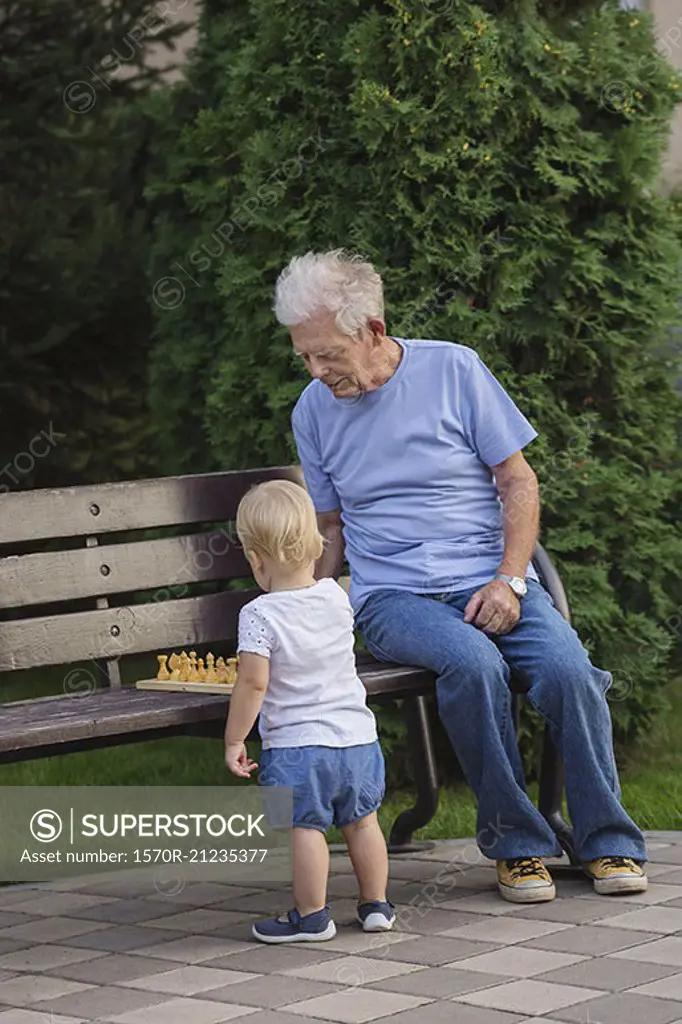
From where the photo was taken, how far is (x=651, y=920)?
13.3 feet

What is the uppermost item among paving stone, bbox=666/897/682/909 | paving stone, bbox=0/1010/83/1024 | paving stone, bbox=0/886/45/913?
paving stone, bbox=0/1010/83/1024

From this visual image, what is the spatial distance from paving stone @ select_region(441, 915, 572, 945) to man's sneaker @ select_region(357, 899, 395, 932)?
13cm

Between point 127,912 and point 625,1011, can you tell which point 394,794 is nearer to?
point 127,912

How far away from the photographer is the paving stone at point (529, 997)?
3414 mm

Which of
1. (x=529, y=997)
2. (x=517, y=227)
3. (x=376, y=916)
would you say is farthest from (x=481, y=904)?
(x=517, y=227)

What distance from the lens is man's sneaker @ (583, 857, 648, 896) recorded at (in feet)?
14.1

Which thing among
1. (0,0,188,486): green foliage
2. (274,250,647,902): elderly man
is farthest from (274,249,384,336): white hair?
(0,0,188,486): green foliage

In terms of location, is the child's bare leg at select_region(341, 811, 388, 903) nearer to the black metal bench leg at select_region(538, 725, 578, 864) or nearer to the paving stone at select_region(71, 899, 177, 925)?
the paving stone at select_region(71, 899, 177, 925)

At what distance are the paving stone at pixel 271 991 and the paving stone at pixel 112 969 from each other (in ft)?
0.79

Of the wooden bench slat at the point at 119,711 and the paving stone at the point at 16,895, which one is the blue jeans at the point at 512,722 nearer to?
the wooden bench slat at the point at 119,711

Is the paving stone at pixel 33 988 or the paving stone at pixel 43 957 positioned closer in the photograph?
the paving stone at pixel 33 988

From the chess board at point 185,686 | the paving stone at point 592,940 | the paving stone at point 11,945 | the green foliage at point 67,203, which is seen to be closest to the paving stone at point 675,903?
the paving stone at point 592,940

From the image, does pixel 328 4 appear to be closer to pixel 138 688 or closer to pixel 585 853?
pixel 138 688

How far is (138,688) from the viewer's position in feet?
14.5
